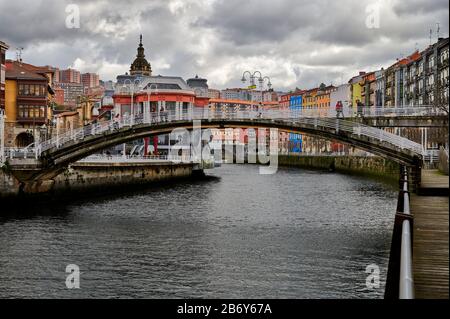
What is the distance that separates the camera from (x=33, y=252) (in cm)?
2120

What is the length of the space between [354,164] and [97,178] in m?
56.0

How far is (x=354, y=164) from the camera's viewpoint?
94.8 meters

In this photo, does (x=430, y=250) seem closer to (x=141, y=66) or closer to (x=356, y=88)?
(x=141, y=66)

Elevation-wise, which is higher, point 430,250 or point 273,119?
point 273,119

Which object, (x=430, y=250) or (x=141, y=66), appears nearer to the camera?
(x=430, y=250)

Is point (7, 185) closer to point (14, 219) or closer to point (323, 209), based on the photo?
point (14, 219)

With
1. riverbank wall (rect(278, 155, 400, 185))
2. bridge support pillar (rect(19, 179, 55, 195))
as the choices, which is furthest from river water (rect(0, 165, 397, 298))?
riverbank wall (rect(278, 155, 400, 185))

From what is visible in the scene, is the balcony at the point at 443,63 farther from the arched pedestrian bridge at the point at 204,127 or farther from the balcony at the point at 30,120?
the balcony at the point at 30,120

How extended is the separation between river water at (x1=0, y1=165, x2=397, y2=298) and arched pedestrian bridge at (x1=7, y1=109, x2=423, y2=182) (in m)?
3.15

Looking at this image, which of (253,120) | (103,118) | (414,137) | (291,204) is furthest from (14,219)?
(103,118)

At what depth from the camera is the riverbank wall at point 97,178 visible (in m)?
37.7

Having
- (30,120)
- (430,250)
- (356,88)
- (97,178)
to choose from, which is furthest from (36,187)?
(356,88)

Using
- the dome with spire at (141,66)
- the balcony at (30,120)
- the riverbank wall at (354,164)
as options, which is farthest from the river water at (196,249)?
the dome with spire at (141,66)

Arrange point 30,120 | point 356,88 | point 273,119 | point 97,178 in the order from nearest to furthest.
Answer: point 273,119
point 97,178
point 30,120
point 356,88
